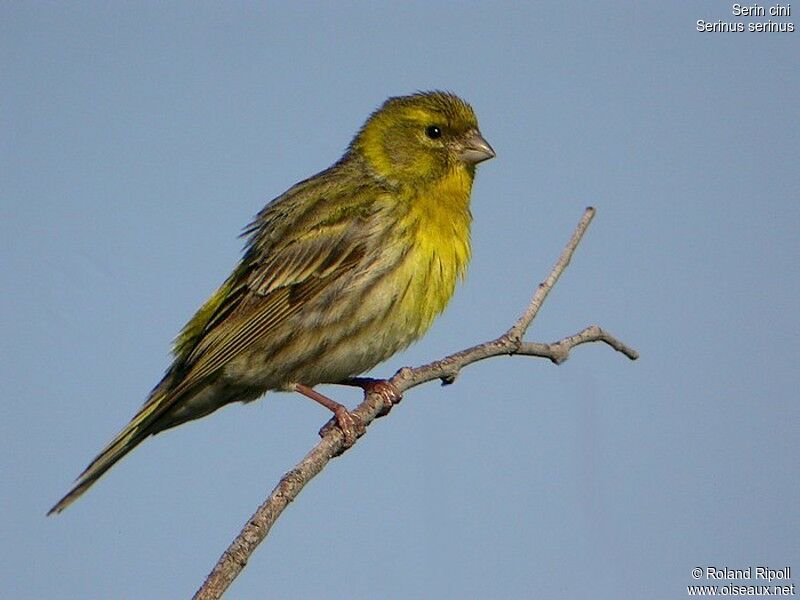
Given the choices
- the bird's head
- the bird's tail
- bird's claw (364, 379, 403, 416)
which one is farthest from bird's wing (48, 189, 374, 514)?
bird's claw (364, 379, 403, 416)

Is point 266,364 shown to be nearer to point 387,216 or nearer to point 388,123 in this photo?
point 387,216

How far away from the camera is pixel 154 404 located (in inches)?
261

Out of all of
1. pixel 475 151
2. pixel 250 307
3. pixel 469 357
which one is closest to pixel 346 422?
pixel 469 357

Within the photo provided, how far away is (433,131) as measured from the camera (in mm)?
7320

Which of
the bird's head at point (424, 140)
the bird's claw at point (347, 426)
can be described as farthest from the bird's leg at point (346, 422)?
the bird's head at point (424, 140)

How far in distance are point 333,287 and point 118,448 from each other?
160 centimetres

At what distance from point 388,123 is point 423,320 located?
5.80ft

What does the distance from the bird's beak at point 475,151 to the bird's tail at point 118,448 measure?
2484 millimetres

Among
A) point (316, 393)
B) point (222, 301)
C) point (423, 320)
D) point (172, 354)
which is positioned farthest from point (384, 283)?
point (172, 354)

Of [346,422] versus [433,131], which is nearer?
[346,422]

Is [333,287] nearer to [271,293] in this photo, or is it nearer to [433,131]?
[271,293]

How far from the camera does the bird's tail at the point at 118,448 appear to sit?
250 inches

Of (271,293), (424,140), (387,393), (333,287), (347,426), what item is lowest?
(347,426)

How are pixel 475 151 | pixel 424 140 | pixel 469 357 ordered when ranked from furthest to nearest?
pixel 424 140 < pixel 475 151 < pixel 469 357
